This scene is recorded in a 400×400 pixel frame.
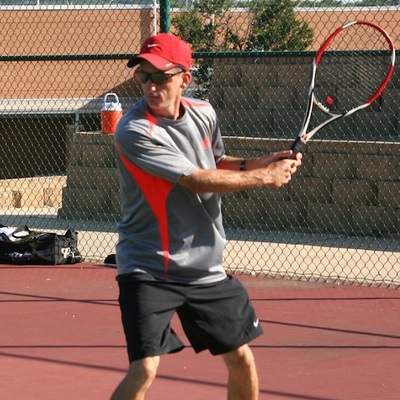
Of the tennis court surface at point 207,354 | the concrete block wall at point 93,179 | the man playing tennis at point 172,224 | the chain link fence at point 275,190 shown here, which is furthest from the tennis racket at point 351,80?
the concrete block wall at point 93,179

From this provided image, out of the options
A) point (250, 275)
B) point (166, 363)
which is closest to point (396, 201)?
point (250, 275)

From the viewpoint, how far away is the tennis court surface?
5535 mm

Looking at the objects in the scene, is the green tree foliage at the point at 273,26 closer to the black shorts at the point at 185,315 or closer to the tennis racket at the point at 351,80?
the tennis racket at the point at 351,80

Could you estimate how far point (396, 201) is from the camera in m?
10.5

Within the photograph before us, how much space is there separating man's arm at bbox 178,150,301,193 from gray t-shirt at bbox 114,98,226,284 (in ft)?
0.17

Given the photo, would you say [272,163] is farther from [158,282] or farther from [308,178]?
[308,178]

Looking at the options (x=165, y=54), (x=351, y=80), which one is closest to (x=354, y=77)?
(x=351, y=80)

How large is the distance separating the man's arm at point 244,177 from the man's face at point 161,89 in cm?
29

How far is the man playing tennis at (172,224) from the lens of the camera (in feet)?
13.3

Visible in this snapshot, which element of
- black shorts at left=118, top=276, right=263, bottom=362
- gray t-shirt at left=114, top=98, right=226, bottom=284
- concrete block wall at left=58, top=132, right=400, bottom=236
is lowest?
black shorts at left=118, top=276, right=263, bottom=362

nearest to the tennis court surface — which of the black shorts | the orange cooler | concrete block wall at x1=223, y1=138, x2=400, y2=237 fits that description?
the black shorts

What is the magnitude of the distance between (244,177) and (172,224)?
0.33m

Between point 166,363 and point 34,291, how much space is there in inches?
98.2

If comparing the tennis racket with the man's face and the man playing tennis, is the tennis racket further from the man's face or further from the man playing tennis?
the man's face
